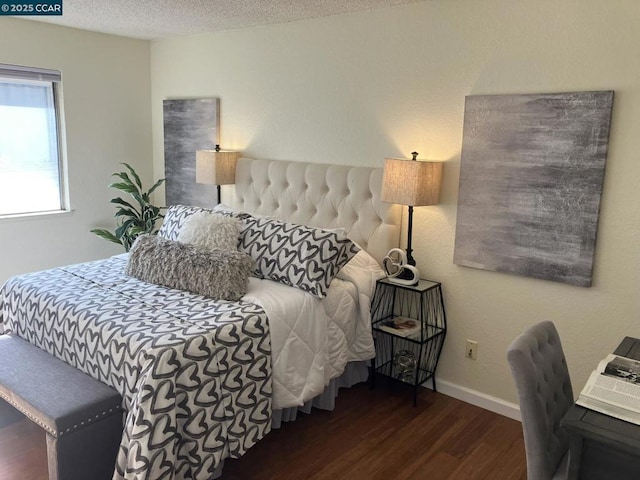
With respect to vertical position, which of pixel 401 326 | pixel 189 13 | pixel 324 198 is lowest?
pixel 401 326

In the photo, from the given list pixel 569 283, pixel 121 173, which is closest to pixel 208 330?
pixel 569 283

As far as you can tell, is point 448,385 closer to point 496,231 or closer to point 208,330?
point 496,231

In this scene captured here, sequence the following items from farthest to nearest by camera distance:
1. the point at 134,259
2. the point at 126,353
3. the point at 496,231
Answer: the point at 134,259, the point at 496,231, the point at 126,353

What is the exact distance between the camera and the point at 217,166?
3951 mm

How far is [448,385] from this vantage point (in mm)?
3176

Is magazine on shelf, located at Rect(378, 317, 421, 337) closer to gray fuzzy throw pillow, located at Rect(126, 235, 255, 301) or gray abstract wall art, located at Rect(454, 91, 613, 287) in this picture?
gray abstract wall art, located at Rect(454, 91, 613, 287)

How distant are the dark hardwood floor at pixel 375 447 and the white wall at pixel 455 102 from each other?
12.7 inches

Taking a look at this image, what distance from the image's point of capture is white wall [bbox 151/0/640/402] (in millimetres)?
2467

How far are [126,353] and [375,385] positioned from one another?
5.48 ft

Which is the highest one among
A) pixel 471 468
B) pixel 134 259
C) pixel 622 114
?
pixel 622 114

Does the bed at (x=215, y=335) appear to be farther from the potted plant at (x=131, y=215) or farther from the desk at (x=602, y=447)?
the desk at (x=602, y=447)

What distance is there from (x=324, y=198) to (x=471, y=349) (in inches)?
52.2

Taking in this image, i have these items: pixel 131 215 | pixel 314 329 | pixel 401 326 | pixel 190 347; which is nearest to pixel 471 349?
pixel 401 326

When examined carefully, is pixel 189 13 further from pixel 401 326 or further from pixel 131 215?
pixel 401 326
